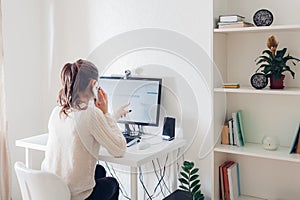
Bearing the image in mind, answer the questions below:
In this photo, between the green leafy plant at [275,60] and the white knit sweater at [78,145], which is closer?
the white knit sweater at [78,145]

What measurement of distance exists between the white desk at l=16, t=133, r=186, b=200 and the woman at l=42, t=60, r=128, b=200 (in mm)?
83

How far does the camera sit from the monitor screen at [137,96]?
2.67m

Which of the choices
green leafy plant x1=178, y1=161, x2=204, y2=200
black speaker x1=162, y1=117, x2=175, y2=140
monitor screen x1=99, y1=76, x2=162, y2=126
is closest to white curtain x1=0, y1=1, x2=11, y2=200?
monitor screen x1=99, y1=76, x2=162, y2=126

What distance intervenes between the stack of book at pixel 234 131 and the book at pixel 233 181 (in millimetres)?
185

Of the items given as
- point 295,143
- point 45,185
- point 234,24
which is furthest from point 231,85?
point 45,185

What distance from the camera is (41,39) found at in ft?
11.1

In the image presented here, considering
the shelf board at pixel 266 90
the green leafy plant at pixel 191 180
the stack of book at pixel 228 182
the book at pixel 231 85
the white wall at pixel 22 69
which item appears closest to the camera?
the shelf board at pixel 266 90

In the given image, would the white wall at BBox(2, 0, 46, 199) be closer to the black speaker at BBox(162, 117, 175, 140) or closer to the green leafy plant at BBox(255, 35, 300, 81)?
the black speaker at BBox(162, 117, 175, 140)

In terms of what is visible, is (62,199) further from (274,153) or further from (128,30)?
(128,30)

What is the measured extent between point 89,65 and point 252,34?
1.08m

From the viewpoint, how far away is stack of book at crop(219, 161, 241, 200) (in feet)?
7.95

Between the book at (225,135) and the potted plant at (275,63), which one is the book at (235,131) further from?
the potted plant at (275,63)

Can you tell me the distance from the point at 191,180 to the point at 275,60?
1005 mm

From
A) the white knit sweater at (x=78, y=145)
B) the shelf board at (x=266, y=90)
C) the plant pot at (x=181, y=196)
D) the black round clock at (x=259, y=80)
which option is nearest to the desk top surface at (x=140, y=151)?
the white knit sweater at (x=78, y=145)
